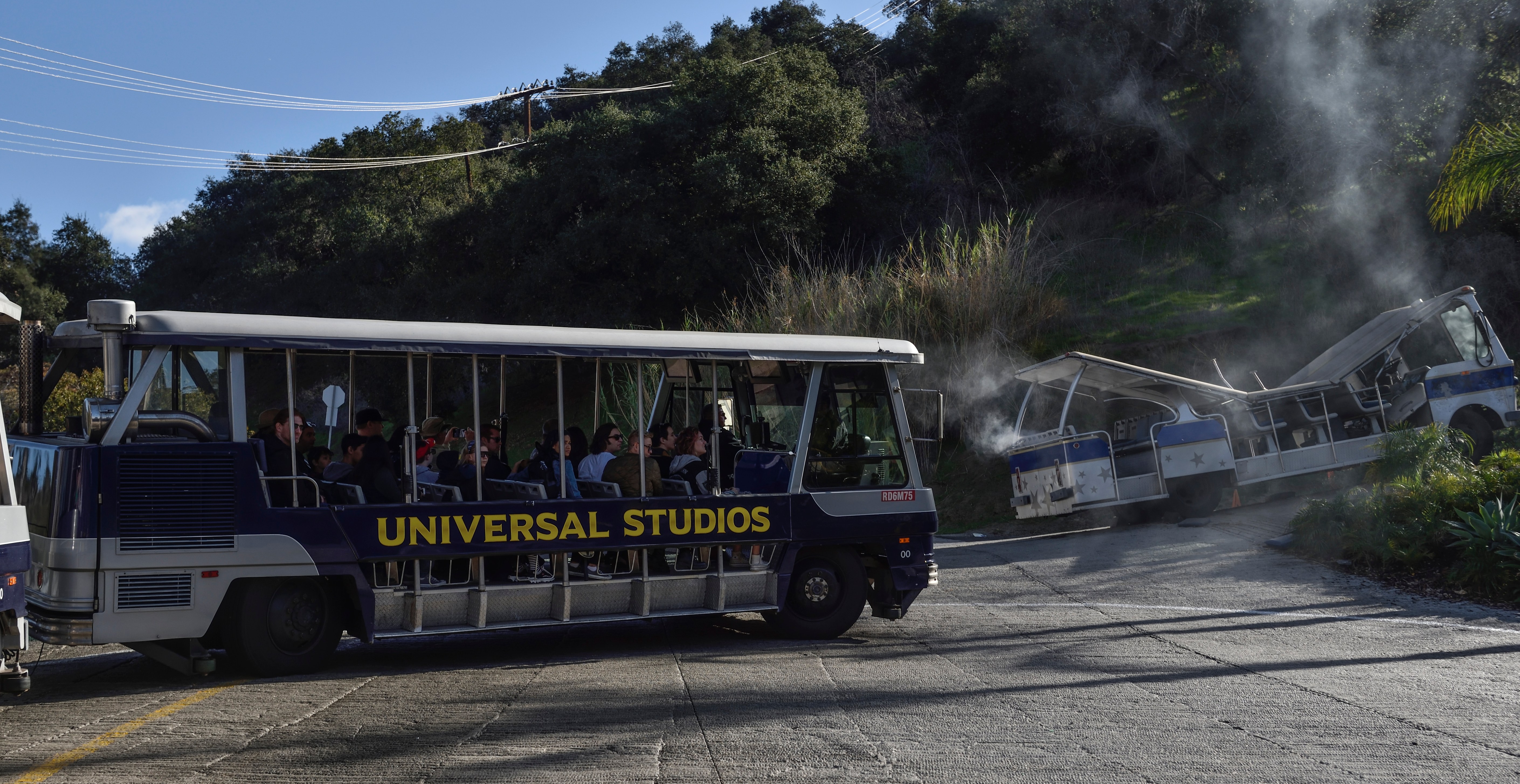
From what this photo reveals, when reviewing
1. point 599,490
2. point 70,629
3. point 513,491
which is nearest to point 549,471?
point 599,490

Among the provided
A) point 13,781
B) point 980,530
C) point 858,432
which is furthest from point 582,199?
point 13,781

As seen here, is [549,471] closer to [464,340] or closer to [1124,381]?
[464,340]

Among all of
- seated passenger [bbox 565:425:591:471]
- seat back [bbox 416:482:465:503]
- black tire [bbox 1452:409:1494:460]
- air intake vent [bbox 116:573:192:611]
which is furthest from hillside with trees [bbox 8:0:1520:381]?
air intake vent [bbox 116:573:192:611]

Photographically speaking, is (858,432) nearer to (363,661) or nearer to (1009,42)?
(363,661)

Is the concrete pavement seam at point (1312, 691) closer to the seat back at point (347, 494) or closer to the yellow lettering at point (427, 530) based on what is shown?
the yellow lettering at point (427, 530)

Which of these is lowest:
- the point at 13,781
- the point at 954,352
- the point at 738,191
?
the point at 13,781

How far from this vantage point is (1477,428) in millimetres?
16688

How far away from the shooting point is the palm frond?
12.4 m

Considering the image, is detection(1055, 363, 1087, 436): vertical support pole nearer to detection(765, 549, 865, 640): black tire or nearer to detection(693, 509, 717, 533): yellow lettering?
detection(765, 549, 865, 640): black tire

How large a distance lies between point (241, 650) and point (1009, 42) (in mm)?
31649

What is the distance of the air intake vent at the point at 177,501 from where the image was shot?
7.26 metres

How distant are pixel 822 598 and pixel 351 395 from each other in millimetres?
4388

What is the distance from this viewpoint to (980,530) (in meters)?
19.0

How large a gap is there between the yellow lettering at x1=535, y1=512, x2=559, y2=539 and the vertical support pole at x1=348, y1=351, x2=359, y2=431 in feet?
5.51
